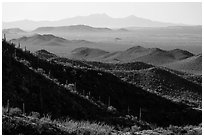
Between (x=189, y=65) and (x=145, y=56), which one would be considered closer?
(x=189, y=65)

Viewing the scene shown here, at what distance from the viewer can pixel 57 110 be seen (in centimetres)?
1594

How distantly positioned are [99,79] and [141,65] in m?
32.7

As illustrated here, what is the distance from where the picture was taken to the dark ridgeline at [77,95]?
16188mm

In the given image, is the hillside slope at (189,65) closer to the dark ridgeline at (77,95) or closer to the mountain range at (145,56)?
the mountain range at (145,56)

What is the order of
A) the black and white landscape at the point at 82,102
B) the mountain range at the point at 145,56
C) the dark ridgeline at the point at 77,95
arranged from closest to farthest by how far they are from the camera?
the black and white landscape at the point at 82,102 → the dark ridgeline at the point at 77,95 → the mountain range at the point at 145,56

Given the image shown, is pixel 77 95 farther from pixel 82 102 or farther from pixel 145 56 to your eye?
pixel 145 56

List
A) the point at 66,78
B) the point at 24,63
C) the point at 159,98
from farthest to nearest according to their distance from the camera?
the point at 159,98 < the point at 66,78 < the point at 24,63

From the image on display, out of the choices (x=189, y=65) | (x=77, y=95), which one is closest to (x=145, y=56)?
(x=189, y=65)

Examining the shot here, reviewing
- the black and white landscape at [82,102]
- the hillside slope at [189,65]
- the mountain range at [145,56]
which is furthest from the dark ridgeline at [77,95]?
the mountain range at [145,56]

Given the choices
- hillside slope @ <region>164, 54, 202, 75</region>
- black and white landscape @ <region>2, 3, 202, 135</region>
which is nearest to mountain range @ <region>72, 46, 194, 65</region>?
hillside slope @ <region>164, 54, 202, 75</region>

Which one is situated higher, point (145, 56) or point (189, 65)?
point (145, 56)

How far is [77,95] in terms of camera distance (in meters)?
19.0

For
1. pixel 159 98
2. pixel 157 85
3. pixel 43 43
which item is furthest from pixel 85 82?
pixel 43 43

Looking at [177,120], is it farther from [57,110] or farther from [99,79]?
[57,110]
